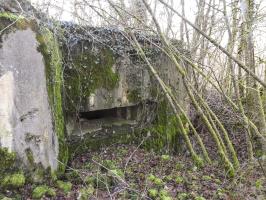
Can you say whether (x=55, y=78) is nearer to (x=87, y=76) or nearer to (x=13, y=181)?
(x=87, y=76)

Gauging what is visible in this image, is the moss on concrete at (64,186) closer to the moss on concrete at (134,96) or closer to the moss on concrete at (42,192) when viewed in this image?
the moss on concrete at (42,192)

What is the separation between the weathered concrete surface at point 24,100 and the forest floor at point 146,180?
412 millimetres

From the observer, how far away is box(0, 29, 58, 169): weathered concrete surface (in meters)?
3.11

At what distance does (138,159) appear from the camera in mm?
4773

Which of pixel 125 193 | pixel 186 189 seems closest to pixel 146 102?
pixel 186 189

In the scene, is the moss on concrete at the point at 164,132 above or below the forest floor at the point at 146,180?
above

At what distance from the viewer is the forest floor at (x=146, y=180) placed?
139 inches

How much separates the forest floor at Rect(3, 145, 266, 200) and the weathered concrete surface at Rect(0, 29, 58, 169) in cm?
41

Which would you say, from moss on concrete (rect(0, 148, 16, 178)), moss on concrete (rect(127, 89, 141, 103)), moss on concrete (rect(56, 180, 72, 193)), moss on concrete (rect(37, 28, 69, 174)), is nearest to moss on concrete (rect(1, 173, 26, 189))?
moss on concrete (rect(0, 148, 16, 178))

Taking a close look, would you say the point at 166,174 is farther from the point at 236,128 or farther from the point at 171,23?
the point at 171,23

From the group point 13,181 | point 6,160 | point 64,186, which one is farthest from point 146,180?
point 6,160

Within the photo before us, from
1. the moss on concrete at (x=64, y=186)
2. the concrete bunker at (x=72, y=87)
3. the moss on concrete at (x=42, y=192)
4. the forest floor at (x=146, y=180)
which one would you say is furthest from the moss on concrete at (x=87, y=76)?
the moss on concrete at (x=42, y=192)

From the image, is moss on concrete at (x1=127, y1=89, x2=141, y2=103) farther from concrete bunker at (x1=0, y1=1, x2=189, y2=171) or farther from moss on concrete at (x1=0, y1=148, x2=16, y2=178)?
moss on concrete at (x1=0, y1=148, x2=16, y2=178)

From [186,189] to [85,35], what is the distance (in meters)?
2.45
